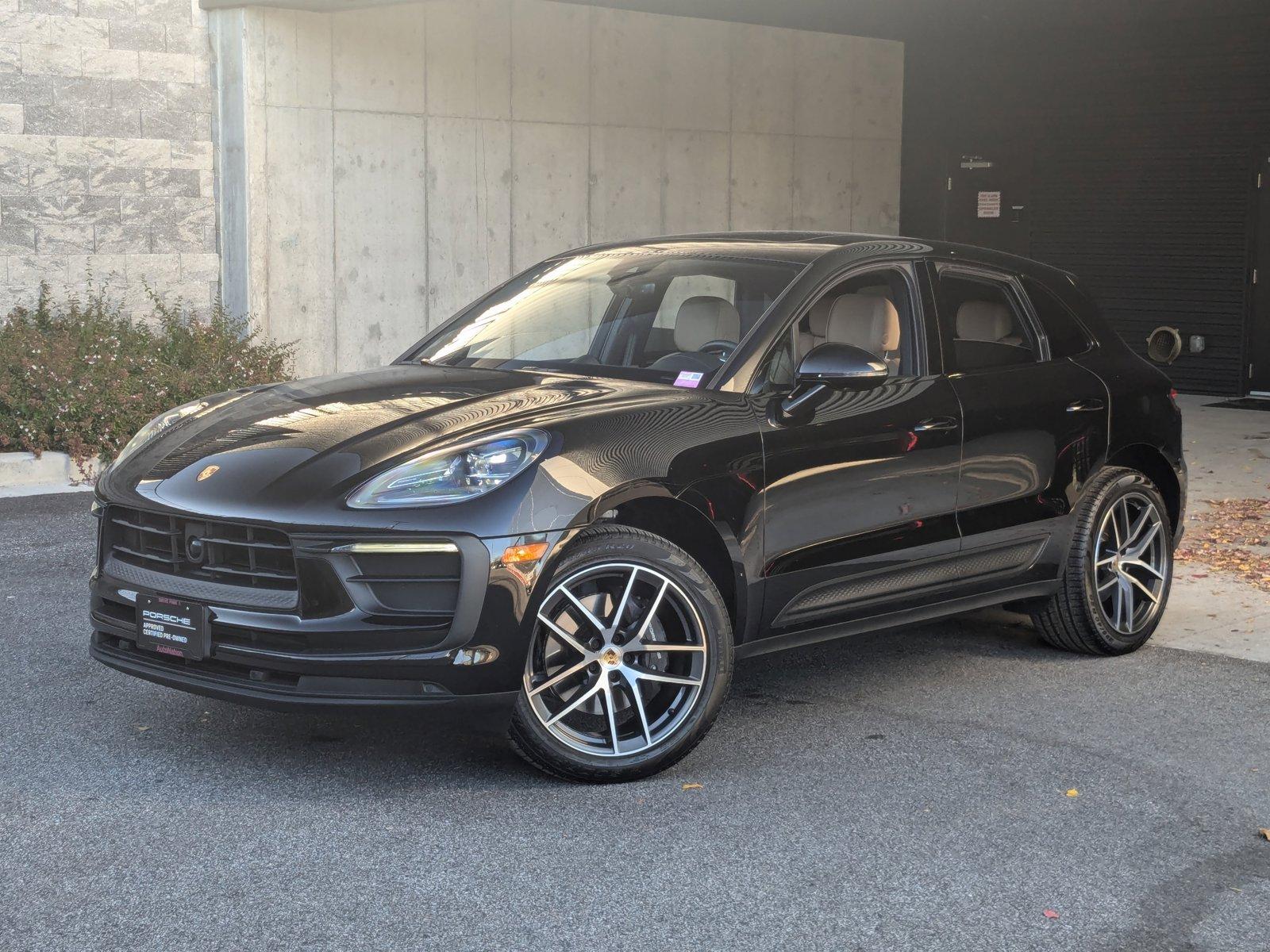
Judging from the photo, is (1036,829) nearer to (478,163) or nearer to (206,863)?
(206,863)

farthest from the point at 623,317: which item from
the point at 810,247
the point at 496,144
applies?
the point at 496,144

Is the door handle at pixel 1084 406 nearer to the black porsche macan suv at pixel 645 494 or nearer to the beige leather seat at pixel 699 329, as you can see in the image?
the black porsche macan suv at pixel 645 494

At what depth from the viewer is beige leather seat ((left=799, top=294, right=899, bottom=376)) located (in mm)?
5293

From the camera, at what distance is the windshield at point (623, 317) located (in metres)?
5.18

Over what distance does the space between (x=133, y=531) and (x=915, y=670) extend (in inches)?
116

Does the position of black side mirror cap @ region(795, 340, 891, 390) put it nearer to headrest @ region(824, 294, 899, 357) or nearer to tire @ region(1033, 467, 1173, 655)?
headrest @ region(824, 294, 899, 357)

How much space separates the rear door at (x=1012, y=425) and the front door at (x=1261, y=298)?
11.1 metres

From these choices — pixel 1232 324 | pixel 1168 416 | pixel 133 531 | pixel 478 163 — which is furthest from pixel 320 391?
pixel 1232 324

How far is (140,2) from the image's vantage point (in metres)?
13.3

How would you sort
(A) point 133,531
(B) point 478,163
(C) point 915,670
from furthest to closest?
(B) point 478,163 → (C) point 915,670 → (A) point 133,531

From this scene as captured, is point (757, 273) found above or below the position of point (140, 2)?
below

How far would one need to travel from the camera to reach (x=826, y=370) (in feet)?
16.1

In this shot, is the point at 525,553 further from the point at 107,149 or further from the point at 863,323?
the point at 107,149

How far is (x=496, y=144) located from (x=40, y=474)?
6.79m
